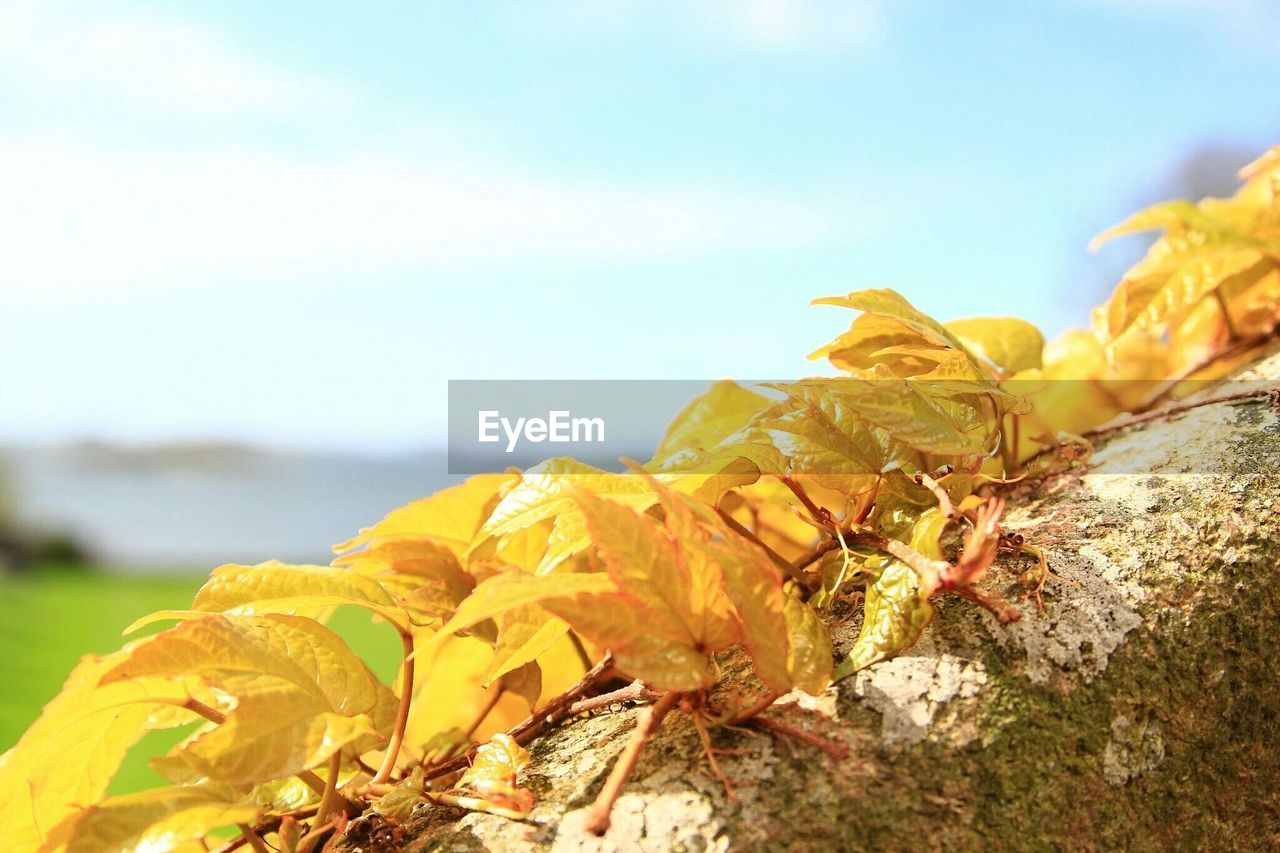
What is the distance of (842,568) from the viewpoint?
15.2 inches

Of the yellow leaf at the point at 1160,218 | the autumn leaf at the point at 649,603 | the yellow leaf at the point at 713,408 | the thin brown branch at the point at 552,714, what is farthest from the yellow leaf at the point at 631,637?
the yellow leaf at the point at 1160,218

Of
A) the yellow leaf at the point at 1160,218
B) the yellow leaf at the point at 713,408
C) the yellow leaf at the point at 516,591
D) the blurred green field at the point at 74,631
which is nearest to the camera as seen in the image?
the yellow leaf at the point at 516,591

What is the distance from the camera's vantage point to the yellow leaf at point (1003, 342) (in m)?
0.59

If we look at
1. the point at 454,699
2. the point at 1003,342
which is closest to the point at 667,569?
the point at 454,699

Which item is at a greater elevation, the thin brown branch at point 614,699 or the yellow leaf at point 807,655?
the yellow leaf at point 807,655

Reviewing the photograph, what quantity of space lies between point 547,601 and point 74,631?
2.49m

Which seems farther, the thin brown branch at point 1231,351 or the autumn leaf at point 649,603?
the thin brown branch at point 1231,351

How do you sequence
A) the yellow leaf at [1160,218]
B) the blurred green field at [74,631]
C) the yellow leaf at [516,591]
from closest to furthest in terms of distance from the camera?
the yellow leaf at [516,591] → the yellow leaf at [1160,218] → the blurred green field at [74,631]

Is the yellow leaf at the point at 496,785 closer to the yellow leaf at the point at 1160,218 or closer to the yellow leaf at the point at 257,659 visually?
the yellow leaf at the point at 257,659

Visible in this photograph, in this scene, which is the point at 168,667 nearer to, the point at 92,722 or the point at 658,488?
the point at 92,722

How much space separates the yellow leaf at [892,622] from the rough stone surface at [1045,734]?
11mm

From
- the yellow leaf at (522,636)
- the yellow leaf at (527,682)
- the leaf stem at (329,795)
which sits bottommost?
the leaf stem at (329,795)

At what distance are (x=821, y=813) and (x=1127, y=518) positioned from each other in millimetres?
227

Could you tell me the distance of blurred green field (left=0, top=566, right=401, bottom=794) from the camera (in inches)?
60.9
